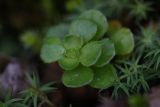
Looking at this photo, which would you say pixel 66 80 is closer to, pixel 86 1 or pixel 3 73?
pixel 3 73

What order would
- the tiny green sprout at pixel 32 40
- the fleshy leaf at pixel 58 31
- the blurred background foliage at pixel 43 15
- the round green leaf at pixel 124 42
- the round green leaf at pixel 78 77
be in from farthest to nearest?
the tiny green sprout at pixel 32 40 < the blurred background foliage at pixel 43 15 < the fleshy leaf at pixel 58 31 < the round green leaf at pixel 124 42 < the round green leaf at pixel 78 77

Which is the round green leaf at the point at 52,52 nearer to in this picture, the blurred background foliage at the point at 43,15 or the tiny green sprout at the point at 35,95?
the tiny green sprout at the point at 35,95

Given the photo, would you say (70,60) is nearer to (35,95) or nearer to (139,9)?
(35,95)

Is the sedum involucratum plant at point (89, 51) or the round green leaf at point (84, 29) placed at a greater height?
the round green leaf at point (84, 29)

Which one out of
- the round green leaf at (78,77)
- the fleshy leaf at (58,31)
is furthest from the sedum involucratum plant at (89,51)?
the fleshy leaf at (58,31)

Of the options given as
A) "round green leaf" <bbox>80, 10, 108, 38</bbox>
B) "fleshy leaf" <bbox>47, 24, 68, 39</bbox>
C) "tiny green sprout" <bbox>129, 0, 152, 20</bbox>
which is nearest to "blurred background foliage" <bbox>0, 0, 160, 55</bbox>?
"tiny green sprout" <bbox>129, 0, 152, 20</bbox>

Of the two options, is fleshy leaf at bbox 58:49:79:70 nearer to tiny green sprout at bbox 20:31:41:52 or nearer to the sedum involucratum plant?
the sedum involucratum plant
